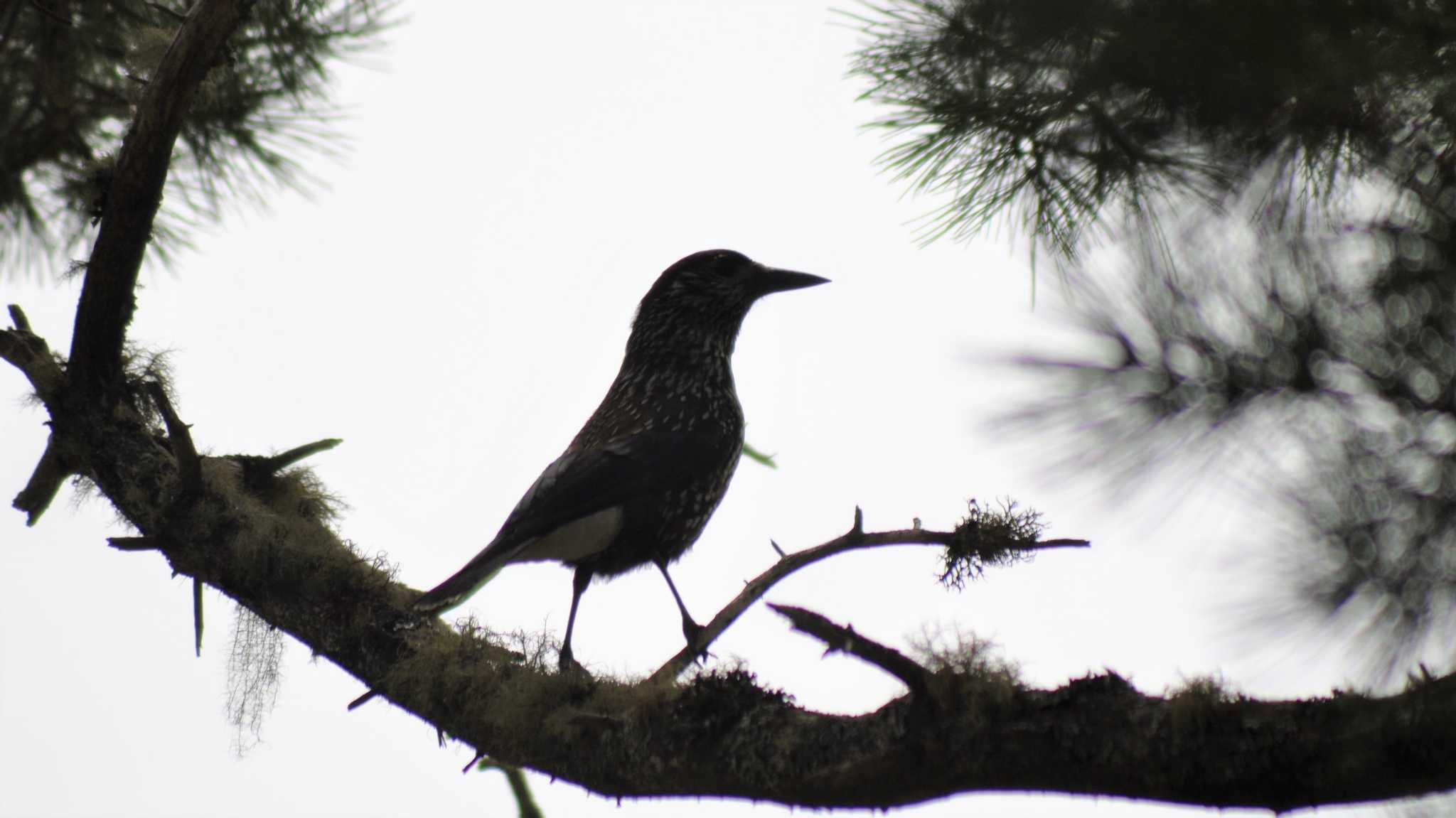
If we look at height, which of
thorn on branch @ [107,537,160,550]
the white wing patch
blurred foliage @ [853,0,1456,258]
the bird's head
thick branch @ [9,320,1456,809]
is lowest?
thick branch @ [9,320,1456,809]

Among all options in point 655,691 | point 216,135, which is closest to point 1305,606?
point 655,691

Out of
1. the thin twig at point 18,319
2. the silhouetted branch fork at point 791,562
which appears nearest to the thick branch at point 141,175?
the thin twig at point 18,319

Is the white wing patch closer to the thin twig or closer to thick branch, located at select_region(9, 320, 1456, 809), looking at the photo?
thick branch, located at select_region(9, 320, 1456, 809)

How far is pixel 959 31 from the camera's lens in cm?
296

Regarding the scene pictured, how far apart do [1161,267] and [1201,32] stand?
49cm

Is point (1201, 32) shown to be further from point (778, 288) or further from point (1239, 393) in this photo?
point (778, 288)

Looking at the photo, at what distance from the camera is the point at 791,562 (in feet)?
10.1

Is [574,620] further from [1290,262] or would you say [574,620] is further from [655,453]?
[1290,262]

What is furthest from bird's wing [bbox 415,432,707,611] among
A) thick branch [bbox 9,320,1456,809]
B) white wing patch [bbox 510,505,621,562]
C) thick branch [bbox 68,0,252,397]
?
thick branch [bbox 68,0,252,397]

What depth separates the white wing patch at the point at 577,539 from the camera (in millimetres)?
3734

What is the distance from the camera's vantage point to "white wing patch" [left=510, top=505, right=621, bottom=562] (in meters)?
3.73

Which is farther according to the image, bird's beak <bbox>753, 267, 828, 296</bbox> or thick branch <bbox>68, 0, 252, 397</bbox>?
bird's beak <bbox>753, 267, 828, 296</bbox>

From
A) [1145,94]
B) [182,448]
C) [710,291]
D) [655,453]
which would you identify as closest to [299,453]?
[182,448]

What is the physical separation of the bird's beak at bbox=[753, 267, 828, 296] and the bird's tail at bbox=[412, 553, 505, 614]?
5.52ft
